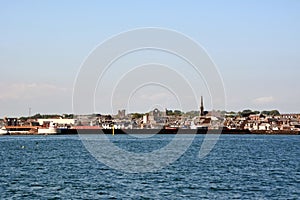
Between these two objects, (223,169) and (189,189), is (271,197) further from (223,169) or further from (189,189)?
(223,169)

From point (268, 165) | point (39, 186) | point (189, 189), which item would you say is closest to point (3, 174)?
point (39, 186)

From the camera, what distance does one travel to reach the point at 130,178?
54.7 metres

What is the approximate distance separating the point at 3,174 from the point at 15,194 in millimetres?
15152

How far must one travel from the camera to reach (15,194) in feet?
146

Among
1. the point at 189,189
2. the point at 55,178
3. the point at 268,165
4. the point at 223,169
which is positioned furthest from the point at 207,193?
the point at 268,165

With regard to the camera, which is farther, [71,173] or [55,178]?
[71,173]

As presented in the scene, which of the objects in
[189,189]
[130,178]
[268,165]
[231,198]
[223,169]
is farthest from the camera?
[268,165]

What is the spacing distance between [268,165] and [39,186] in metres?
31.6

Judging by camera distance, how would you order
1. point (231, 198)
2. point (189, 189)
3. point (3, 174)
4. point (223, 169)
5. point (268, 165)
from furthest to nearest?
point (268, 165) → point (223, 169) → point (3, 174) → point (189, 189) → point (231, 198)

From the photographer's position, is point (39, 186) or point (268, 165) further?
point (268, 165)

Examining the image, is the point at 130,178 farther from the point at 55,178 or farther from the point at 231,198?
the point at 231,198

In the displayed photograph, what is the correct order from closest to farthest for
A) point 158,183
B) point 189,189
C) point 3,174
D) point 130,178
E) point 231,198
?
point 231,198 < point 189,189 < point 158,183 < point 130,178 < point 3,174

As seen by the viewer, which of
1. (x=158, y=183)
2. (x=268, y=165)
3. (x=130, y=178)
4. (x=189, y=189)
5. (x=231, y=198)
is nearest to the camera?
(x=231, y=198)

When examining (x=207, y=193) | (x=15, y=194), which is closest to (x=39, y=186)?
(x=15, y=194)
